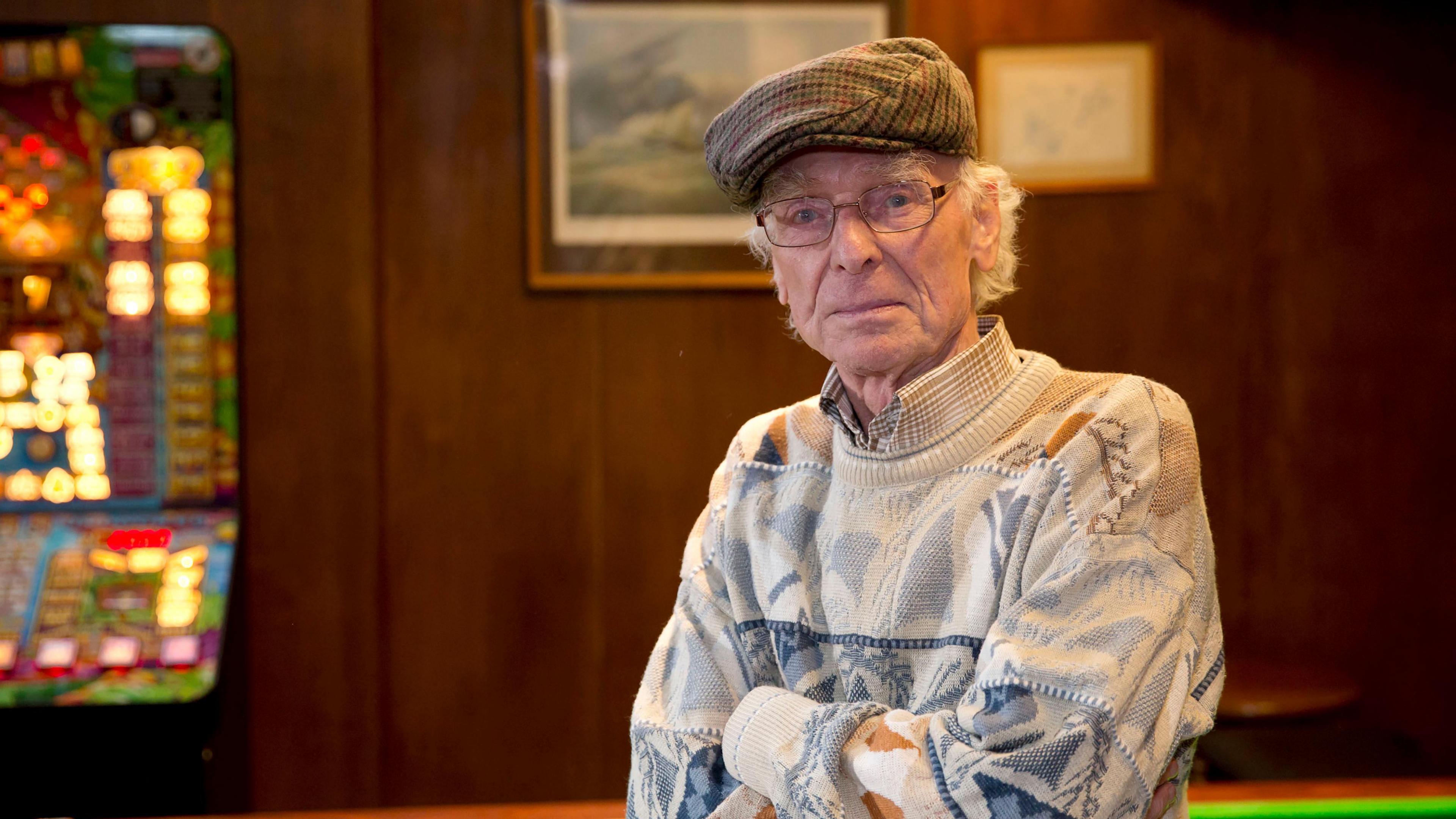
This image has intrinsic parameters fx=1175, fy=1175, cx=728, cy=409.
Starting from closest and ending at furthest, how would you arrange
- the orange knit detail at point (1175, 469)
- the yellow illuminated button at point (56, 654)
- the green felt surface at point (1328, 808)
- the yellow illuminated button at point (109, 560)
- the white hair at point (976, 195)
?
the orange knit detail at point (1175, 469) → the white hair at point (976, 195) → the green felt surface at point (1328, 808) → the yellow illuminated button at point (56, 654) → the yellow illuminated button at point (109, 560)

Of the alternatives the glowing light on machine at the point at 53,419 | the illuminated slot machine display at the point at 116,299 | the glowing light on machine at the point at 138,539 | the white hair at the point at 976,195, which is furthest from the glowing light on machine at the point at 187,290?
the white hair at the point at 976,195

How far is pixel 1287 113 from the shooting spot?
2.80 meters

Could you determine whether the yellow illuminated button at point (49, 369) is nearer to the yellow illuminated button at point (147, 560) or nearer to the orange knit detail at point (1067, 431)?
the yellow illuminated button at point (147, 560)

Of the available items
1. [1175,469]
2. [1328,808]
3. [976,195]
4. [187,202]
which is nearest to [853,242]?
[976,195]

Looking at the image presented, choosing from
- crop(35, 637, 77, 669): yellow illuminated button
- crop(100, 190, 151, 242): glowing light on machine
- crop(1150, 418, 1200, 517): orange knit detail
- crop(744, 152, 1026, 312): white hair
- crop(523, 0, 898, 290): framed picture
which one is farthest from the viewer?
crop(523, 0, 898, 290): framed picture

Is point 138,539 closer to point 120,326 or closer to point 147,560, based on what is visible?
point 147,560

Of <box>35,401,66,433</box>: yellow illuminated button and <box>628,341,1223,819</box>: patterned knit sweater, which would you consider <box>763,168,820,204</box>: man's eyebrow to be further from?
<box>35,401,66,433</box>: yellow illuminated button

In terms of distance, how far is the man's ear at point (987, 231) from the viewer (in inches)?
52.4

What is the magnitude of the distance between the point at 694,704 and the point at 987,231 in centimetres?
63

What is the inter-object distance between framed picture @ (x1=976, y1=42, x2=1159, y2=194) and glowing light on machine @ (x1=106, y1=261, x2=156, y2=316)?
187 centimetres

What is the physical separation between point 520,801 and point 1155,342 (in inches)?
74.5

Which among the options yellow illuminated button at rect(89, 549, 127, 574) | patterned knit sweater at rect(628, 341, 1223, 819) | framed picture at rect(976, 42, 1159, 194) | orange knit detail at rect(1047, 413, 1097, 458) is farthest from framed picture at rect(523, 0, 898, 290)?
orange knit detail at rect(1047, 413, 1097, 458)

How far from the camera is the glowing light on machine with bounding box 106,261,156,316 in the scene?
8.00 feet

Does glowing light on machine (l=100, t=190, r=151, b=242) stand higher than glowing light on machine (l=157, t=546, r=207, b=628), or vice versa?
glowing light on machine (l=100, t=190, r=151, b=242)
